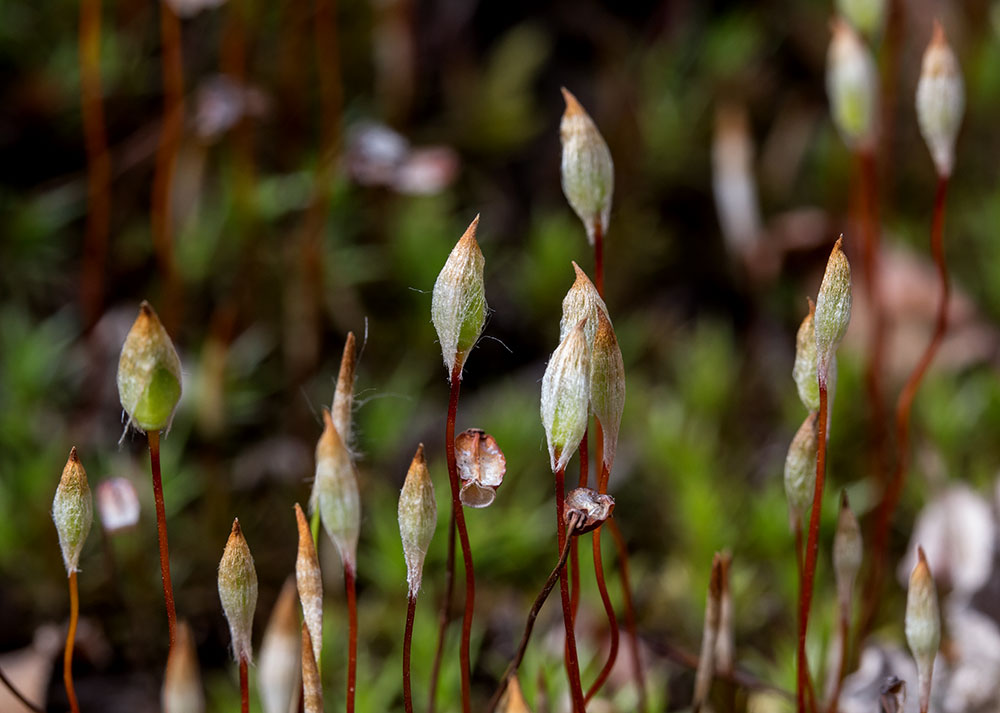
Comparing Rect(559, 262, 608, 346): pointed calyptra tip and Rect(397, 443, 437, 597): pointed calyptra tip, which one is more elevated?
Rect(559, 262, 608, 346): pointed calyptra tip

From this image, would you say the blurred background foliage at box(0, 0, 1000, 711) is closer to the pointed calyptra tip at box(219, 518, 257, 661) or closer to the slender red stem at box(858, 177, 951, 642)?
the slender red stem at box(858, 177, 951, 642)

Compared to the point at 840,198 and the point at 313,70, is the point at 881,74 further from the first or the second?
the point at 313,70

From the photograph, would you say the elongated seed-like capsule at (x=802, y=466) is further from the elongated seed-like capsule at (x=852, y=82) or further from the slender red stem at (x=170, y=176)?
the slender red stem at (x=170, y=176)

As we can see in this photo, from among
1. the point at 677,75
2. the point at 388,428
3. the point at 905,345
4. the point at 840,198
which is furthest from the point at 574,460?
the point at 677,75

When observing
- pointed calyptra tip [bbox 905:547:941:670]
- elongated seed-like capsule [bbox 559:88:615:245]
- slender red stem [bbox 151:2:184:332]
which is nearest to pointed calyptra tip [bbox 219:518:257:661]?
elongated seed-like capsule [bbox 559:88:615:245]

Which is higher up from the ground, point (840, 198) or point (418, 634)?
point (840, 198)

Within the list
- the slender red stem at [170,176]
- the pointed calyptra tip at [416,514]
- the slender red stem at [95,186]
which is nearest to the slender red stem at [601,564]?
the pointed calyptra tip at [416,514]
